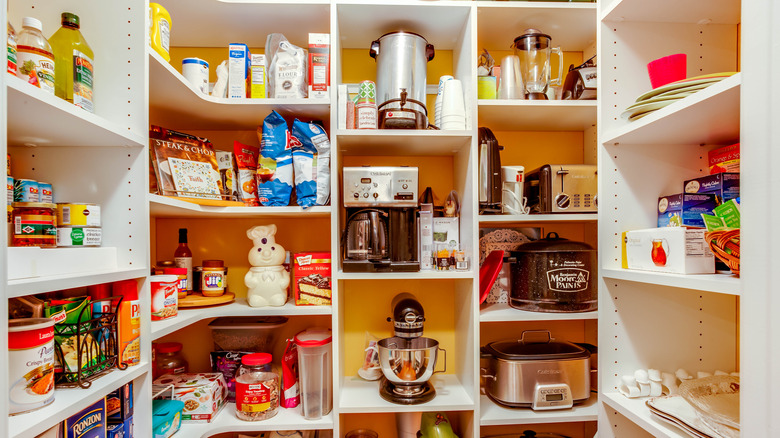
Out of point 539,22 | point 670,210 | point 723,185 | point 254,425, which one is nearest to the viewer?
point 723,185

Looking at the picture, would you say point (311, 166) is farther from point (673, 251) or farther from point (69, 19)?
point (673, 251)

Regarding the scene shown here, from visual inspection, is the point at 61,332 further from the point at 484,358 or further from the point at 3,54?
the point at 484,358

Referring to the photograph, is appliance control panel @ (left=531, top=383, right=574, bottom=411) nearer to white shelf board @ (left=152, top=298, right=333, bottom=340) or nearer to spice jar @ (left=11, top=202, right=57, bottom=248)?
white shelf board @ (left=152, top=298, right=333, bottom=340)

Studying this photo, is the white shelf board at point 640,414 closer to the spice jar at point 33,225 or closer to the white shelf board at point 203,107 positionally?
the white shelf board at point 203,107

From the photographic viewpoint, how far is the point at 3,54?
2.23ft

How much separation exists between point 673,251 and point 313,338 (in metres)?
1.21

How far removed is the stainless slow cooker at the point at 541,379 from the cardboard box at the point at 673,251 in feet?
2.21

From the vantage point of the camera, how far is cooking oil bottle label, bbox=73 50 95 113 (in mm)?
1014

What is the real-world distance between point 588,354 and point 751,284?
3.56 feet

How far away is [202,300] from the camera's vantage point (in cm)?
160

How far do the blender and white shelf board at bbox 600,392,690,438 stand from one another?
1.10m

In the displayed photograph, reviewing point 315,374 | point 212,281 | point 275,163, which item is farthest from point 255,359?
point 275,163

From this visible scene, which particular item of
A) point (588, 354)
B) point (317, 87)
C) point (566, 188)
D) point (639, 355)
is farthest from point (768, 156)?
point (317, 87)

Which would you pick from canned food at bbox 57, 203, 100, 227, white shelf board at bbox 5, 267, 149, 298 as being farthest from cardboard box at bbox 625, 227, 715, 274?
canned food at bbox 57, 203, 100, 227
